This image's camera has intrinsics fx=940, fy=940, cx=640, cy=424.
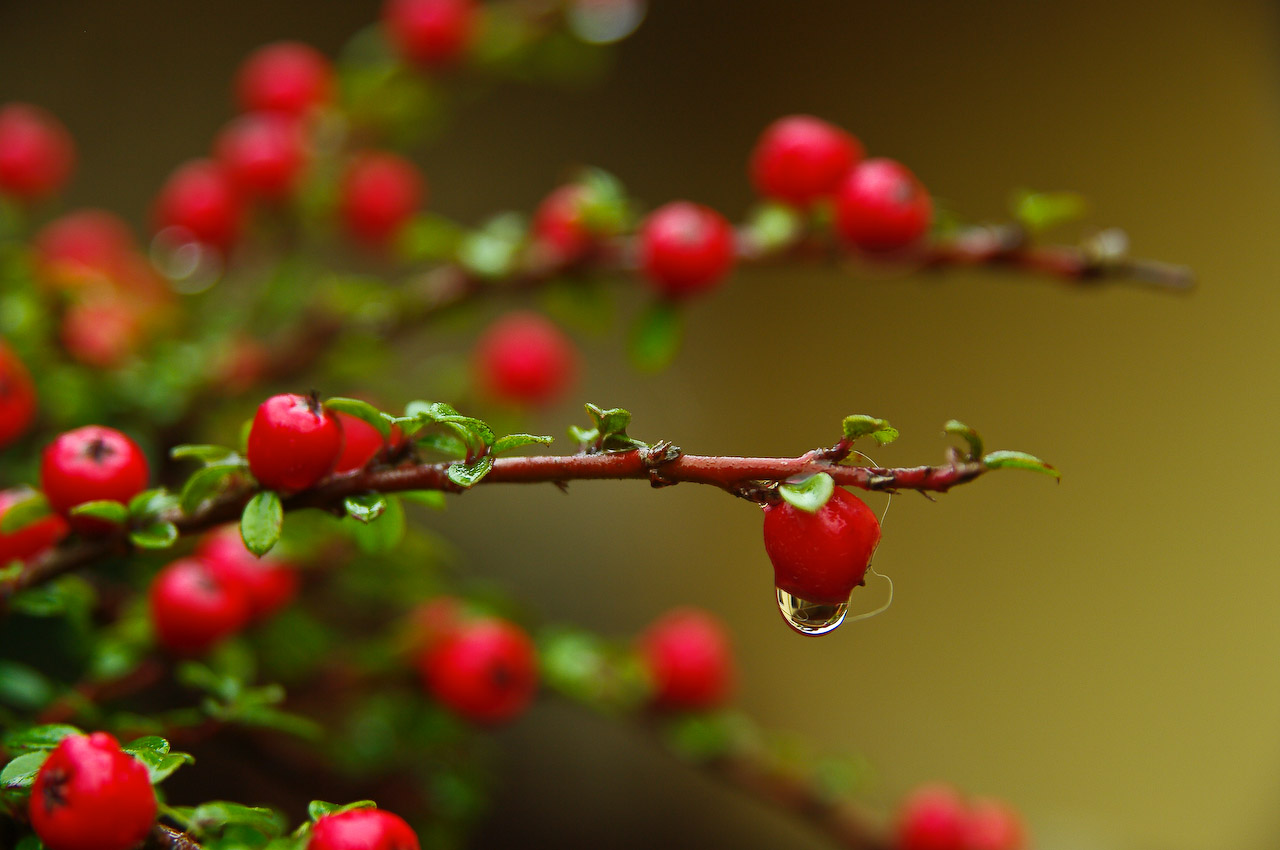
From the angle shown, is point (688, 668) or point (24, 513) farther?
point (688, 668)

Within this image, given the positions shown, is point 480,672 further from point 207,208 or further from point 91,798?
point 207,208

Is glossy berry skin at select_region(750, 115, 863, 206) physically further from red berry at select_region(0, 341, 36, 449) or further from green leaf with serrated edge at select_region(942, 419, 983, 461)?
red berry at select_region(0, 341, 36, 449)

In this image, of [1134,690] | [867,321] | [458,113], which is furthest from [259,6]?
[1134,690]

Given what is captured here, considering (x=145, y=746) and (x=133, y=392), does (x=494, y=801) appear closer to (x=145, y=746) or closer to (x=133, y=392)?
(x=133, y=392)

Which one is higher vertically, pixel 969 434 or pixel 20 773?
pixel 969 434

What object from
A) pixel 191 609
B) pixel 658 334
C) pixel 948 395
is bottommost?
pixel 191 609

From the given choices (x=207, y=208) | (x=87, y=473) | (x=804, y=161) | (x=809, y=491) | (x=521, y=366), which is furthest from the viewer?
(x=521, y=366)

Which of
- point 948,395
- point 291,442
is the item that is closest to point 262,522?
point 291,442

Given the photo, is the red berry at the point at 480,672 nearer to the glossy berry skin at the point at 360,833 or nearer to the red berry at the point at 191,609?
the red berry at the point at 191,609

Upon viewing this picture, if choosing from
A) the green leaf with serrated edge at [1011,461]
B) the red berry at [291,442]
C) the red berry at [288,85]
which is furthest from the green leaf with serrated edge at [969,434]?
the red berry at [288,85]
